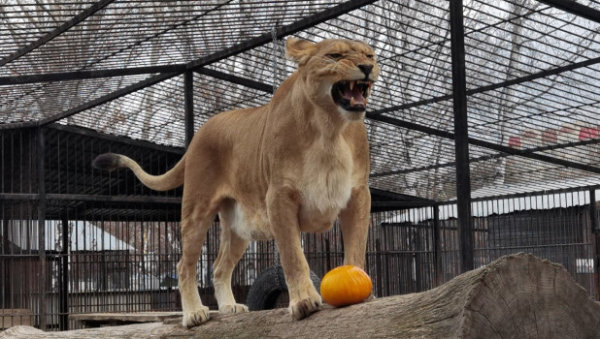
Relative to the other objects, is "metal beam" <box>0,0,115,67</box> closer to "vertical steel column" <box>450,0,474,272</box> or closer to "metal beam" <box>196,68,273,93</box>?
"metal beam" <box>196,68,273,93</box>

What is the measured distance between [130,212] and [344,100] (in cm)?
1222

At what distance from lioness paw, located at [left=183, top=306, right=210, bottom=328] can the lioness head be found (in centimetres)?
163

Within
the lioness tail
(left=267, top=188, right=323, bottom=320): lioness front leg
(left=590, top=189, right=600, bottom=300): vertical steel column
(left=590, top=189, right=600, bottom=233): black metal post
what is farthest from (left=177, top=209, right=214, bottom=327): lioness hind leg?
(left=590, top=189, right=600, bottom=233): black metal post

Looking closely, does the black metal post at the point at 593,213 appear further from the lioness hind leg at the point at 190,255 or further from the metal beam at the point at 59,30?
the lioness hind leg at the point at 190,255

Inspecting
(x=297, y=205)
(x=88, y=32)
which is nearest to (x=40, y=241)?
(x=88, y=32)

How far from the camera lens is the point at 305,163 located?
4.40m

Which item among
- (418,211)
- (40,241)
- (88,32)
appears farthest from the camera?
(418,211)

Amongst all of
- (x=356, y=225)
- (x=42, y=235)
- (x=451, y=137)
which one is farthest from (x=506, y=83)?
(x=356, y=225)

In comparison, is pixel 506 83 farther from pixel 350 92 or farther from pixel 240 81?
pixel 350 92

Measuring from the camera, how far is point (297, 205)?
444cm

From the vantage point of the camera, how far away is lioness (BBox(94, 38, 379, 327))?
13.7 ft

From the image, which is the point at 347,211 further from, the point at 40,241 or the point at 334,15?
the point at 40,241

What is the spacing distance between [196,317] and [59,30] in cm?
453

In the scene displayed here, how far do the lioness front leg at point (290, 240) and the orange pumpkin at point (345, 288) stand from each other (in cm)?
15
